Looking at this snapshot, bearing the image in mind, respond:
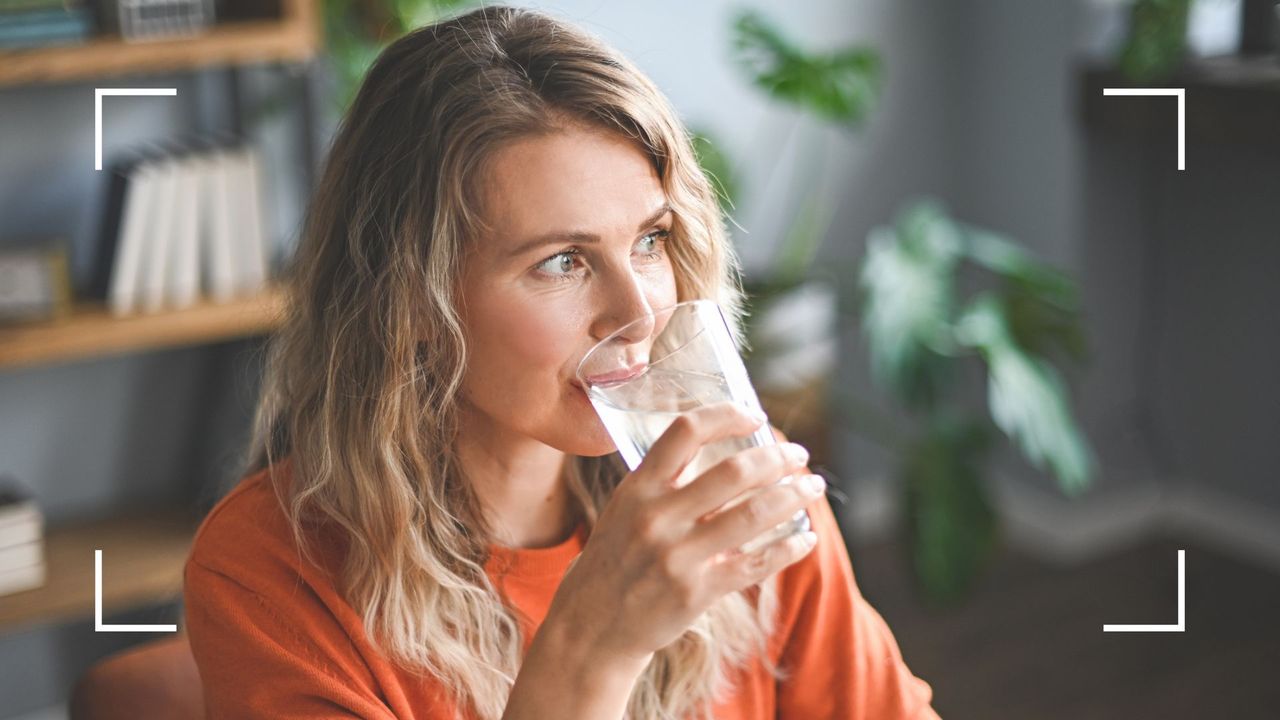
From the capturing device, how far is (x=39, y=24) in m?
2.15

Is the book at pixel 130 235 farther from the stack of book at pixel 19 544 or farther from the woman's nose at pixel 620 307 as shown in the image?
the woman's nose at pixel 620 307

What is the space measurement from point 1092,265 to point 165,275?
205cm

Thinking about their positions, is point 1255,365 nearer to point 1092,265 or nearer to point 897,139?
point 1092,265

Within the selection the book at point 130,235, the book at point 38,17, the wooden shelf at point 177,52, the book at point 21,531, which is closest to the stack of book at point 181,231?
the book at point 130,235

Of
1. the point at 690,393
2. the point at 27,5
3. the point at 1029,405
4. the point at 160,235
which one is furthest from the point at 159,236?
the point at 690,393

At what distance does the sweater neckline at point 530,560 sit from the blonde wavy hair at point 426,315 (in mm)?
13

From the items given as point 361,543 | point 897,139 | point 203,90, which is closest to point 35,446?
point 203,90

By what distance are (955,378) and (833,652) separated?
1379 mm

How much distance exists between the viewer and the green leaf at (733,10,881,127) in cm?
260

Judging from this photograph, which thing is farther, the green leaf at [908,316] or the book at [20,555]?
the green leaf at [908,316]

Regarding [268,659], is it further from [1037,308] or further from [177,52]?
[1037,308]

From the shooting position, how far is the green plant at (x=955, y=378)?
244cm
